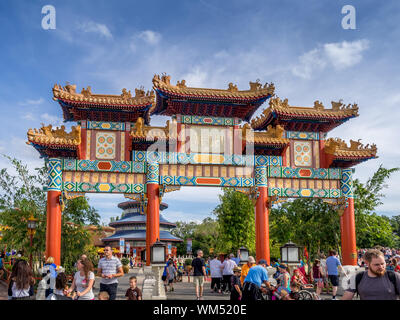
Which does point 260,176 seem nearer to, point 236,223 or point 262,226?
point 262,226

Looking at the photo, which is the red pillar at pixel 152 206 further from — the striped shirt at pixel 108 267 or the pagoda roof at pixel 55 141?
the striped shirt at pixel 108 267

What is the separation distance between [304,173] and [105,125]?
34.6 ft

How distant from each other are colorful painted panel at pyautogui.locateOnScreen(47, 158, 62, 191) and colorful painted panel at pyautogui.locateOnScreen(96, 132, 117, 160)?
6.30 feet

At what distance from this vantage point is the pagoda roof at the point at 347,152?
23438 millimetres

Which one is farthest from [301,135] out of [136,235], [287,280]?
[136,235]

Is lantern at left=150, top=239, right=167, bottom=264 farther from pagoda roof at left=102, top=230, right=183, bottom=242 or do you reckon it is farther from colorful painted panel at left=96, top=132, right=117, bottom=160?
pagoda roof at left=102, top=230, right=183, bottom=242

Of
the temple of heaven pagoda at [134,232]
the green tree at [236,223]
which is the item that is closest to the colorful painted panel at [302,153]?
the green tree at [236,223]

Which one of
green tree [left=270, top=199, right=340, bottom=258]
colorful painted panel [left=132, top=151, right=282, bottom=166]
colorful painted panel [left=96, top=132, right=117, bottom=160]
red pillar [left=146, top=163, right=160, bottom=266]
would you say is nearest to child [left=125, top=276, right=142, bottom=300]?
red pillar [left=146, top=163, right=160, bottom=266]

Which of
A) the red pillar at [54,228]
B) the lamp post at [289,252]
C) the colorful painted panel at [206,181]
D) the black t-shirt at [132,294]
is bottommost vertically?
the black t-shirt at [132,294]

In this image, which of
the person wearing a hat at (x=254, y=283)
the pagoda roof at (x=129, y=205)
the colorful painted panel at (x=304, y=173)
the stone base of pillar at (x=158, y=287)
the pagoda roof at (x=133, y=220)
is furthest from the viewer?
the pagoda roof at (x=129, y=205)

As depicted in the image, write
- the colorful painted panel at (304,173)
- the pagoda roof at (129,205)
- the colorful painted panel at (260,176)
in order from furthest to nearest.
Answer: the pagoda roof at (129,205)
the colorful painted panel at (304,173)
the colorful painted panel at (260,176)

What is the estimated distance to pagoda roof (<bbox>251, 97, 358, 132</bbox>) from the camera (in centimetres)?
2338

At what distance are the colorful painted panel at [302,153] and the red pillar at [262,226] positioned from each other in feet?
8.31
